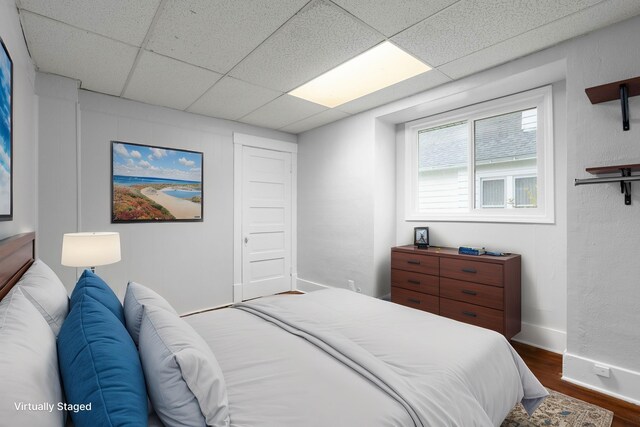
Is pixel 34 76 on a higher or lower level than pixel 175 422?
higher

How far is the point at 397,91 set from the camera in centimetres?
323

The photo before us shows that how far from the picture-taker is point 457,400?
1235 mm

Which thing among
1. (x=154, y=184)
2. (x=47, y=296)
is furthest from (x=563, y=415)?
(x=154, y=184)

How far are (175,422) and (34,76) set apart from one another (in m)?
3.23

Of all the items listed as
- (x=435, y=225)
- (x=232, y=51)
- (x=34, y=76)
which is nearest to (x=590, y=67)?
(x=435, y=225)

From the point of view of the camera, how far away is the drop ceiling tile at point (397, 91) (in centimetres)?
292

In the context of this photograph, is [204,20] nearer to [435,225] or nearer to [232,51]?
[232,51]

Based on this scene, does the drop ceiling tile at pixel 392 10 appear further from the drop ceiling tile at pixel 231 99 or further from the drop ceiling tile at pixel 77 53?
the drop ceiling tile at pixel 77 53

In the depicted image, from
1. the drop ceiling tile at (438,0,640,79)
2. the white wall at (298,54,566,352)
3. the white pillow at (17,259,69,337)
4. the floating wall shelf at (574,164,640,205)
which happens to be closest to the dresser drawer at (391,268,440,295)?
the white wall at (298,54,566,352)

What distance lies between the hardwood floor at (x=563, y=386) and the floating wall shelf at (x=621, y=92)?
5.82ft

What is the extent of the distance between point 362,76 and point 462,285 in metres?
2.23

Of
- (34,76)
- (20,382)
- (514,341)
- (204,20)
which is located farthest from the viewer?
(514,341)

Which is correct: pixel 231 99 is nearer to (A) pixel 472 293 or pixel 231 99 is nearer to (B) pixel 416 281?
(B) pixel 416 281

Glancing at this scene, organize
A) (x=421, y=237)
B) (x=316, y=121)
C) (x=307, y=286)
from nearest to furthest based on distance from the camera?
1. (x=421, y=237)
2. (x=316, y=121)
3. (x=307, y=286)
